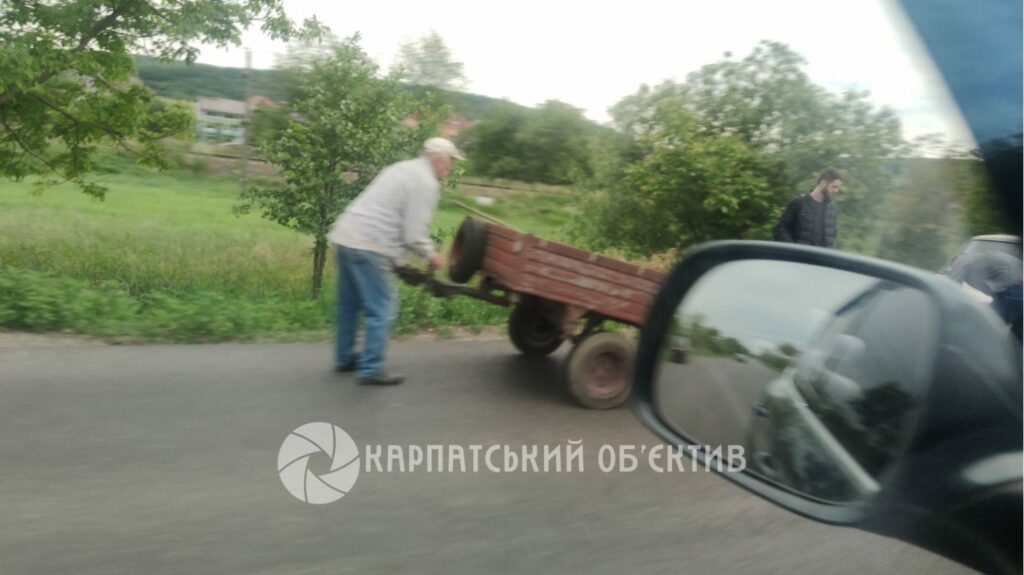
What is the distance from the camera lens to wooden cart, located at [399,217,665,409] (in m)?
5.79

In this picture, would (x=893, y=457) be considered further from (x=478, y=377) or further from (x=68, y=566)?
(x=478, y=377)

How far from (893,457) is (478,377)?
4908 mm

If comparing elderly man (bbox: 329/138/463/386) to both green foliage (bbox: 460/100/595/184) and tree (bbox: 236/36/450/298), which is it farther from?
green foliage (bbox: 460/100/595/184)

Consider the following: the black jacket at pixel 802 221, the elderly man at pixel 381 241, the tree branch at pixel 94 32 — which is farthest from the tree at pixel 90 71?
the black jacket at pixel 802 221

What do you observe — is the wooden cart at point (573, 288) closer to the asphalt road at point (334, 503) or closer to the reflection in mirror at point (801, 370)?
the asphalt road at point (334, 503)

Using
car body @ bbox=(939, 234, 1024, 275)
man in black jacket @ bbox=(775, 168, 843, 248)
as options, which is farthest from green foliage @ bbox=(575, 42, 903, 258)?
car body @ bbox=(939, 234, 1024, 275)

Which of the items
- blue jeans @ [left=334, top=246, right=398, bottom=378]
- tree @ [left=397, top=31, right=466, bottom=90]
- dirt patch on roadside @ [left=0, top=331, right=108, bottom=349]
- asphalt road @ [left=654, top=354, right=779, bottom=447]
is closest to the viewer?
asphalt road @ [left=654, top=354, right=779, bottom=447]

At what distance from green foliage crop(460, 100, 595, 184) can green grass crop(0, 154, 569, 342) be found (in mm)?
2180

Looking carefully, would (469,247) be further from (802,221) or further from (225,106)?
(225,106)

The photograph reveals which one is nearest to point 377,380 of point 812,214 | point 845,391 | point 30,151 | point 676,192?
point 812,214

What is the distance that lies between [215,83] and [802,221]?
341 inches

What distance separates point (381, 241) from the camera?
6129 mm

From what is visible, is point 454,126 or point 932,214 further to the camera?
point 454,126

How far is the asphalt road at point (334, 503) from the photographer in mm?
3461
